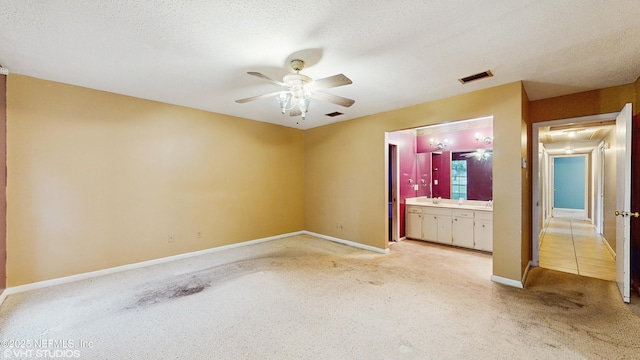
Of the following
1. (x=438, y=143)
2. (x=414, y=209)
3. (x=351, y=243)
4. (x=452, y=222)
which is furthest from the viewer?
(x=438, y=143)

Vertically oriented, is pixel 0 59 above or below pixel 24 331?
above

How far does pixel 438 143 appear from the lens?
5.59 metres

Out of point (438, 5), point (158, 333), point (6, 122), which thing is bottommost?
point (158, 333)

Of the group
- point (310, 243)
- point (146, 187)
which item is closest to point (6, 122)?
point (146, 187)

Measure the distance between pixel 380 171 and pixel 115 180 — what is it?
4.27 metres

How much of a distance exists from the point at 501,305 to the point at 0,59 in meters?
5.97

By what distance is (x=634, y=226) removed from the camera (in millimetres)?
3070

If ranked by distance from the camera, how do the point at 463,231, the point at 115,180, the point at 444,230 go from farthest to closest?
the point at 444,230
the point at 463,231
the point at 115,180

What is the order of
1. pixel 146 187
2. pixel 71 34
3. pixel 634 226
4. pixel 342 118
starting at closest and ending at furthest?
pixel 71 34
pixel 634 226
pixel 146 187
pixel 342 118

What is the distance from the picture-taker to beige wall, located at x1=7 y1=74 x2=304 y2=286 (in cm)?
300

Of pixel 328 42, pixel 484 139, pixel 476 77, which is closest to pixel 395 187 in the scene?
pixel 484 139

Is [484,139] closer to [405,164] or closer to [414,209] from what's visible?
[405,164]

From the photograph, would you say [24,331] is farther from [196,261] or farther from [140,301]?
[196,261]

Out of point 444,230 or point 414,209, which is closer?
point 444,230
